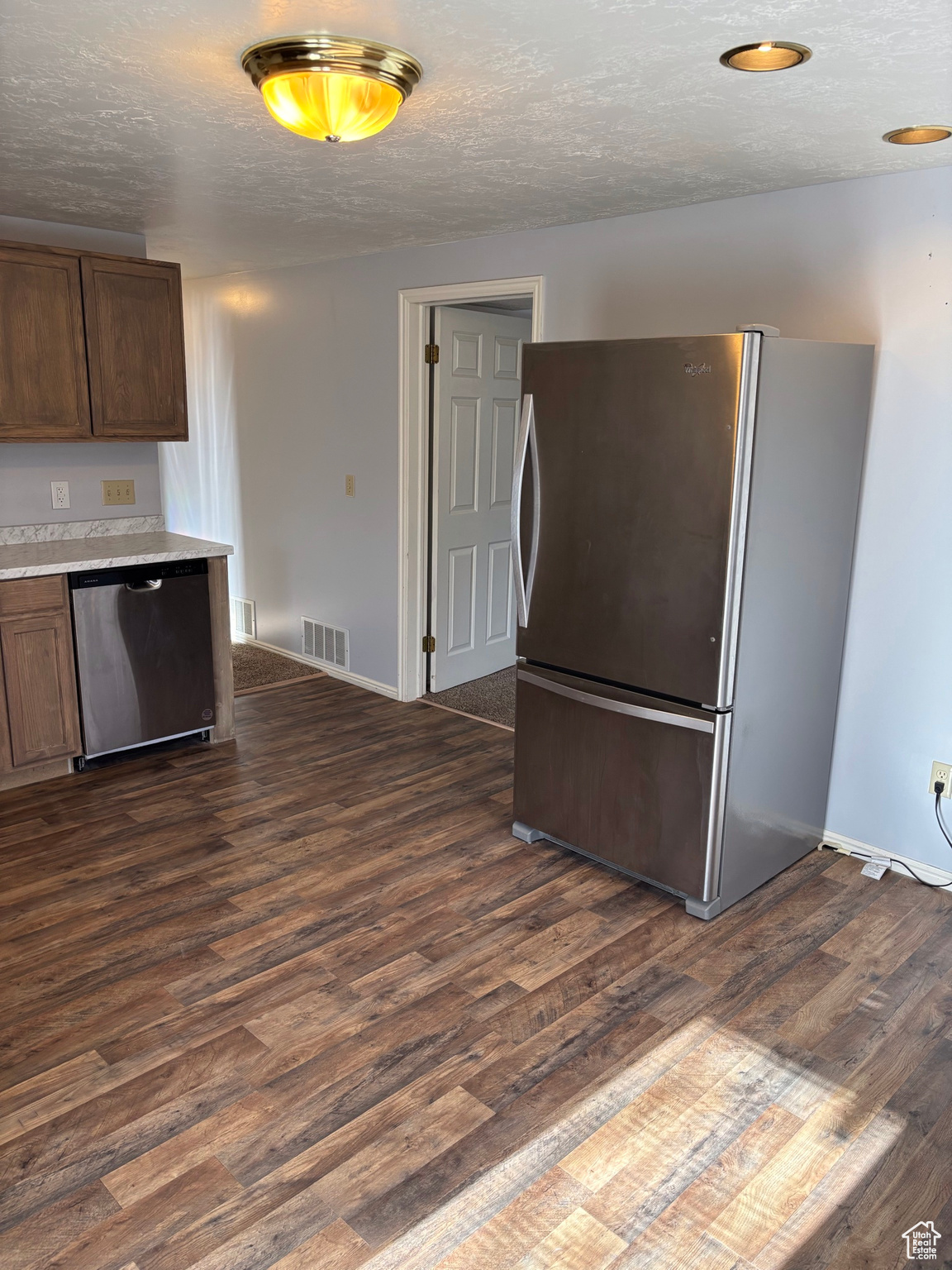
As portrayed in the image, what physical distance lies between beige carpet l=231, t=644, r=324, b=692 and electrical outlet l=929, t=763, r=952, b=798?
336cm

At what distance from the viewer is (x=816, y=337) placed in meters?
3.10

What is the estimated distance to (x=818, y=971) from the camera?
2592mm

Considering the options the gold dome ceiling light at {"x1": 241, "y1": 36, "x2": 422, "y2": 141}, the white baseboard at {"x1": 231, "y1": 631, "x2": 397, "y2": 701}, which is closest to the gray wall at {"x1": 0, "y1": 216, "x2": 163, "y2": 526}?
the white baseboard at {"x1": 231, "y1": 631, "x2": 397, "y2": 701}

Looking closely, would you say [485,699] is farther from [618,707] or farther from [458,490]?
[618,707]

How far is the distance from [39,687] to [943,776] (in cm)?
336

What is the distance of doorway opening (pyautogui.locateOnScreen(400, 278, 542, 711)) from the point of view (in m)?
4.58

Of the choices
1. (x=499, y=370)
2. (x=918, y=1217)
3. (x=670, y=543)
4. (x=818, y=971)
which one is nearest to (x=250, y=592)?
(x=499, y=370)

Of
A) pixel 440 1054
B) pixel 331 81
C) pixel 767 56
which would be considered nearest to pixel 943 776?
pixel 440 1054

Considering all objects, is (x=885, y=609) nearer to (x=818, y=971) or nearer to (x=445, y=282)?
(x=818, y=971)

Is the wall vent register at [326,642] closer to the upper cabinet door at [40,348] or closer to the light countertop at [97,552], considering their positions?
the light countertop at [97,552]

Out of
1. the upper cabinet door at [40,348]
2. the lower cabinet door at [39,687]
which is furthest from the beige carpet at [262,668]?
the upper cabinet door at [40,348]

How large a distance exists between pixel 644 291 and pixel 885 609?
1.52 meters

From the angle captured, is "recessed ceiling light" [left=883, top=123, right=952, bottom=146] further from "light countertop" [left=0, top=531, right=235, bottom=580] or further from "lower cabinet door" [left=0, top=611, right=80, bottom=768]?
"lower cabinet door" [left=0, top=611, right=80, bottom=768]

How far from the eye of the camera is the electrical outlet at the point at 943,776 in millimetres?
2994
